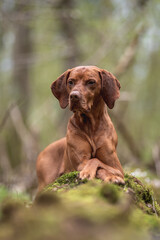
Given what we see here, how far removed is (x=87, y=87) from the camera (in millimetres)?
4918

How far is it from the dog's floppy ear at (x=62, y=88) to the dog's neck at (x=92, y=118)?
35cm

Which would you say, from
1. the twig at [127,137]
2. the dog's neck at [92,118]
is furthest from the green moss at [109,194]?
the twig at [127,137]

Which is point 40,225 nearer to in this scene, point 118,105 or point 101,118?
point 101,118

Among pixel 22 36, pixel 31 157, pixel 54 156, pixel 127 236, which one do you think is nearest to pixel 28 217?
pixel 127 236

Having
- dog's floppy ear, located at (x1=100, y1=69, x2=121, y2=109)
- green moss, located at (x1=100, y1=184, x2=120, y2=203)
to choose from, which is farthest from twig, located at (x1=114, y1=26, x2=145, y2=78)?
green moss, located at (x1=100, y1=184, x2=120, y2=203)

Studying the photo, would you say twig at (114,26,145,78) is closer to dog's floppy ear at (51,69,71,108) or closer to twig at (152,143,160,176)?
twig at (152,143,160,176)

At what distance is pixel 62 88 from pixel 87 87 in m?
0.62

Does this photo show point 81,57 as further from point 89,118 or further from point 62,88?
point 89,118

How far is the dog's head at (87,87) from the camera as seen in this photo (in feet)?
15.7

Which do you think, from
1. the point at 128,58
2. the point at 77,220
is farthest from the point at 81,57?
the point at 77,220

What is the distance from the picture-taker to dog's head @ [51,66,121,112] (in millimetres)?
4773

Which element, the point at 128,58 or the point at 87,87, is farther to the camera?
the point at 128,58

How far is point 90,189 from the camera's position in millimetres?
3609

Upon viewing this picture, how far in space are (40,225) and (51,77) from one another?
29.3 m
